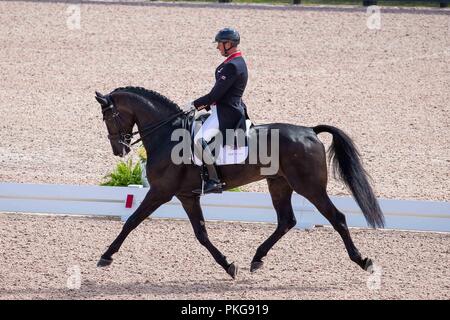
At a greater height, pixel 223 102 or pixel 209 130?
pixel 223 102

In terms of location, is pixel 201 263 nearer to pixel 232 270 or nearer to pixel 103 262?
pixel 232 270

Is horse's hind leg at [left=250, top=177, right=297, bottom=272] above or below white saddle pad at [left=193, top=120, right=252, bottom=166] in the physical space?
below

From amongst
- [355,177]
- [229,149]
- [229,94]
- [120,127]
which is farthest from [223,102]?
[355,177]

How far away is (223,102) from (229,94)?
3.7 inches

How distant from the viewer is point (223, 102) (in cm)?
930

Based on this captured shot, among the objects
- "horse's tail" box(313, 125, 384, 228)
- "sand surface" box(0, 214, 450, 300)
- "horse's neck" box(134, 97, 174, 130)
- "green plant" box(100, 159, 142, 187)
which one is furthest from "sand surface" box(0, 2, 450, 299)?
"horse's neck" box(134, 97, 174, 130)

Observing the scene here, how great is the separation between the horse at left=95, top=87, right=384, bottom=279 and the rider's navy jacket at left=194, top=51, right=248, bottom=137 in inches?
9.8

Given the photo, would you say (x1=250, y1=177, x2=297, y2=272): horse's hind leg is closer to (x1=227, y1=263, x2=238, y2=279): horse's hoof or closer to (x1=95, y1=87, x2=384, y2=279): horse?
(x1=95, y1=87, x2=384, y2=279): horse

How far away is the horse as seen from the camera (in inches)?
365

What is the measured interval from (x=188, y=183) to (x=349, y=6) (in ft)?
43.4

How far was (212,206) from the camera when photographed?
11141 mm
